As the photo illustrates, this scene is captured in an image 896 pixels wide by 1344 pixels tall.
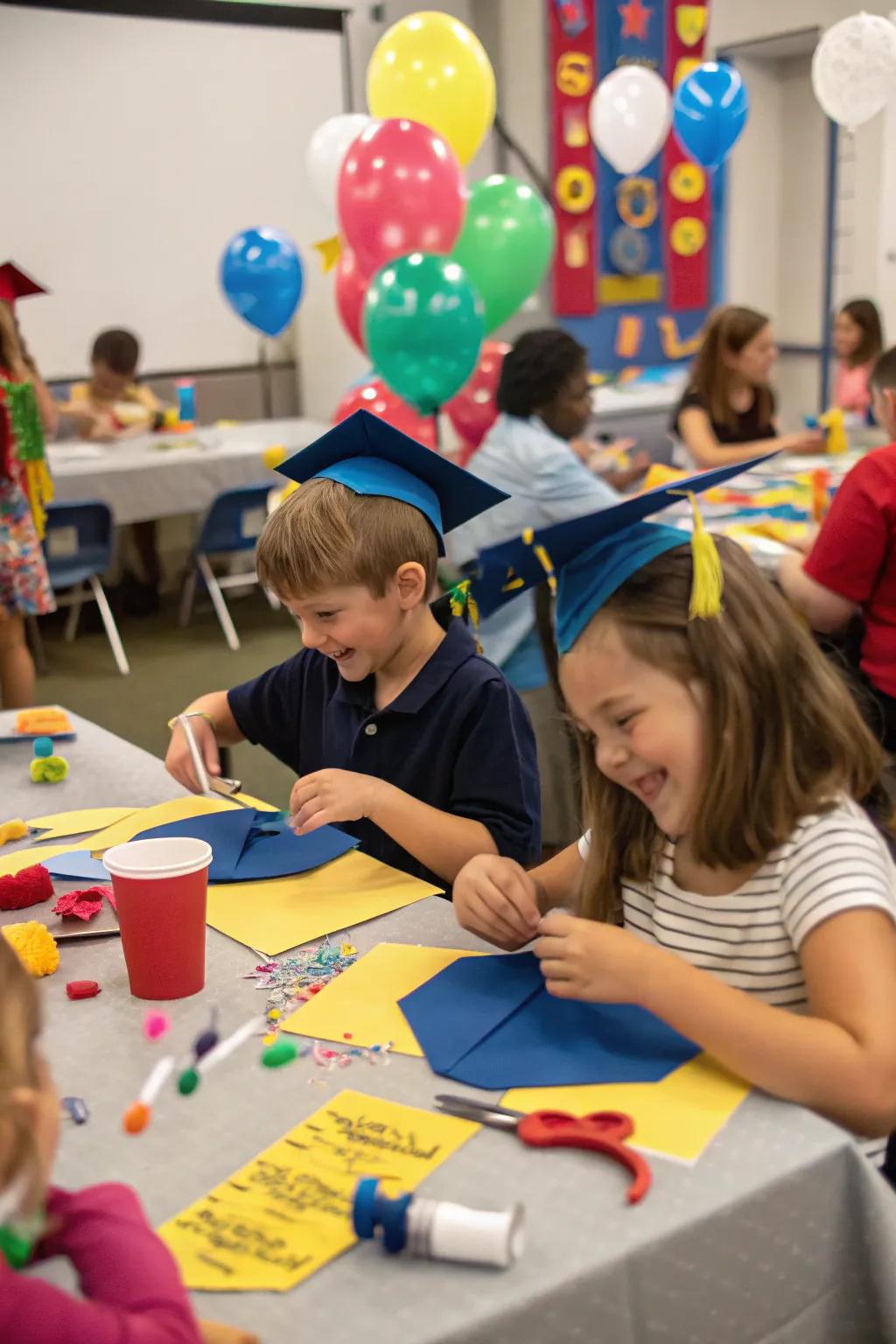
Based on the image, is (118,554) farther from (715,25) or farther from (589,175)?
(715,25)

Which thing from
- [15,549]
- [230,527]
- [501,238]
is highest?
[501,238]

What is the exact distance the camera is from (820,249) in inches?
305

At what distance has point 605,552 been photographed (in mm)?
1184

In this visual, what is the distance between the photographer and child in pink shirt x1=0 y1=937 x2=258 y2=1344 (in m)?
0.64

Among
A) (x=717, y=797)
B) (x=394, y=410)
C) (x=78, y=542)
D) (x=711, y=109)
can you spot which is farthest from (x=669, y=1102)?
(x=711, y=109)

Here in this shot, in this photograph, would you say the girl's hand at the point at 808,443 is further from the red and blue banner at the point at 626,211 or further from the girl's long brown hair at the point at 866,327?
the red and blue banner at the point at 626,211

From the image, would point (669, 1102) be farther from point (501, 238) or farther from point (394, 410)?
point (501, 238)

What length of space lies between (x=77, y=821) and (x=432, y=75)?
3.01m

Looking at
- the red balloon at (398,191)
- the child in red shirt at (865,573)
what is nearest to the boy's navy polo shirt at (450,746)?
the child in red shirt at (865,573)

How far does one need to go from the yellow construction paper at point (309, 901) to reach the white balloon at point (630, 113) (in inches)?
193

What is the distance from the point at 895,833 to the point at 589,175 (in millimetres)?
6446

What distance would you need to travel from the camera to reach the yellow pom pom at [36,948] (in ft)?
4.05

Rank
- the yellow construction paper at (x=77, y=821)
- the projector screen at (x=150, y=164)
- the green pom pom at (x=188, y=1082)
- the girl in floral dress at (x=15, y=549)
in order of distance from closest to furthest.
Answer: the green pom pom at (x=188, y=1082) < the yellow construction paper at (x=77, y=821) < the girl in floral dress at (x=15, y=549) < the projector screen at (x=150, y=164)

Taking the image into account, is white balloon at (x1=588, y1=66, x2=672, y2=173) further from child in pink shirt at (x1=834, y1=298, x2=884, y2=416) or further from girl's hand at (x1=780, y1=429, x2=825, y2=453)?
girl's hand at (x1=780, y1=429, x2=825, y2=453)
